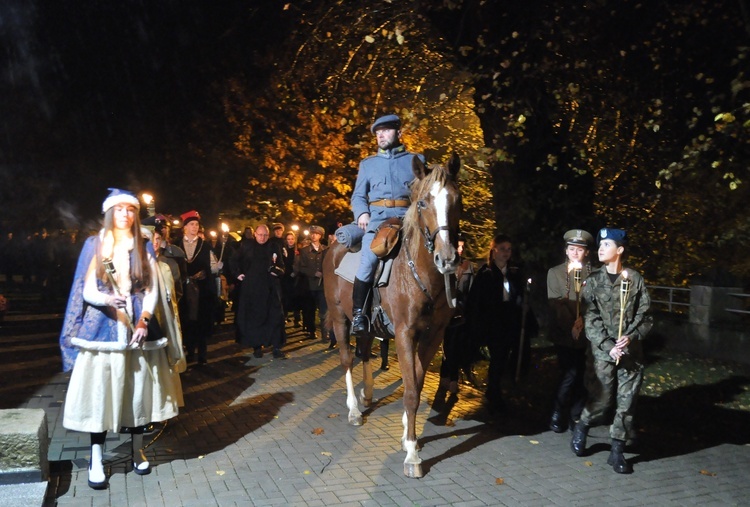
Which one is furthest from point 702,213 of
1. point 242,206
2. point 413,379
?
point 242,206

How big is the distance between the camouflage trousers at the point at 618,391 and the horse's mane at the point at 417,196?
6.72ft

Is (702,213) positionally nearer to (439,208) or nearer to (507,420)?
(507,420)

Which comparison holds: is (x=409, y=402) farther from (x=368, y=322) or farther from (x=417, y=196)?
(x=417, y=196)

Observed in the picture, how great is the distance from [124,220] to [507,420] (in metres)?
5.01

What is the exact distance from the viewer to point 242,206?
111 ft

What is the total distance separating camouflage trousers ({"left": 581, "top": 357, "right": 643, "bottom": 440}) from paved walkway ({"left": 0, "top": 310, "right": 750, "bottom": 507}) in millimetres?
448

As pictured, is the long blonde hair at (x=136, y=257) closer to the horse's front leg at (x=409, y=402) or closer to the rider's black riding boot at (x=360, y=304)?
the rider's black riding boot at (x=360, y=304)

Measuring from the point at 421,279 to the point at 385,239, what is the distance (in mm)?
574

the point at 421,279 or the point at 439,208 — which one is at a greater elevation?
the point at 439,208

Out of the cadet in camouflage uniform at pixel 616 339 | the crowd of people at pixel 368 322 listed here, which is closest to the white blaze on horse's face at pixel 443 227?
the crowd of people at pixel 368 322

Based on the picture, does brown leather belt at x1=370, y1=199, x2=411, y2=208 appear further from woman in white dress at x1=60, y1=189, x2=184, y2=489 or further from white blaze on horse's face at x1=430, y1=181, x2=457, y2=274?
woman in white dress at x1=60, y1=189, x2=184, y2=489

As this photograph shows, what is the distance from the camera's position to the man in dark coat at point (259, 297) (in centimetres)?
1355

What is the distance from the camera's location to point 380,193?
8.10 meters

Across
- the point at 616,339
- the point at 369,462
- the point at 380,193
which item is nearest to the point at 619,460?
the point at 616,339
